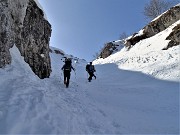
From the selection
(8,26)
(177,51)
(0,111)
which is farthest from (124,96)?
(177,51)

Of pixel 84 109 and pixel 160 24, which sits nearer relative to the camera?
pixel 84 109

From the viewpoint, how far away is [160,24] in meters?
39.2

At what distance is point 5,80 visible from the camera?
1130 cm

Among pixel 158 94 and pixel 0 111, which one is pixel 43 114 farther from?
pixel 158 94

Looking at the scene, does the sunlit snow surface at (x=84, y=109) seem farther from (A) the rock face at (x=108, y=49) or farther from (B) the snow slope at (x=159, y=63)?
(A) the rock face at (x=108, y=49)

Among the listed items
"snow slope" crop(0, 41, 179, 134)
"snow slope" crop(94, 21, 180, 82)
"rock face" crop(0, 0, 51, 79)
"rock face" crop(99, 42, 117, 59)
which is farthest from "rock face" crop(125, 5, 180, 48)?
"snow slope" crop(0, 41, 179, 134)

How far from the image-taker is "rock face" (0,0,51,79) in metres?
13.2

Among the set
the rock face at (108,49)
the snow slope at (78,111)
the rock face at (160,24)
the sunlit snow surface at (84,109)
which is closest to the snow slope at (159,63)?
the sunlit snow surface at (84,109)

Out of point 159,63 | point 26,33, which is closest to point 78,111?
point 26,33

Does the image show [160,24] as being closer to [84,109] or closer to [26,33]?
[26,33]

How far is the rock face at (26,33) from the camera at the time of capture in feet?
43.2

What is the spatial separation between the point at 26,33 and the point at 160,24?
84.6 feet

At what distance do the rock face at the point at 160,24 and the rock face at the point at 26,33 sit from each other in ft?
65.9

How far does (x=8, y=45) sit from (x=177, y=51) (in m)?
15.8
